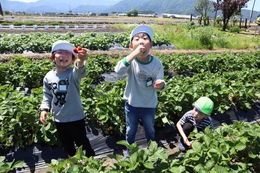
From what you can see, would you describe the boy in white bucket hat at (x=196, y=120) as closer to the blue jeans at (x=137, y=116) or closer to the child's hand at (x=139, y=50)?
the blue jeans at (x=137, y=116)

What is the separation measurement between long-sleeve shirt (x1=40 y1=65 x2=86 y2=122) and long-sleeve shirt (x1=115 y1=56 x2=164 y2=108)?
1.83 feet

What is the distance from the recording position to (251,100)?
4770 mm

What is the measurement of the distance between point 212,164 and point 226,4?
25.0 meters

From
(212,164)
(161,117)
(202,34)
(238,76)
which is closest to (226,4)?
(202,34)

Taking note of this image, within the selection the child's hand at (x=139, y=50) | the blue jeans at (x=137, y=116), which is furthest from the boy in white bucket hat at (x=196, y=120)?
the child's hand at (x=139, y=50)

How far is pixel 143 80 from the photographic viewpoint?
2.64 metres

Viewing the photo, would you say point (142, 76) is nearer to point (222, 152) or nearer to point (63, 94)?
point (63, 94)

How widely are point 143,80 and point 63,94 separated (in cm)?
82

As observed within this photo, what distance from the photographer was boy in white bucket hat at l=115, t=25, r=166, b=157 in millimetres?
2467

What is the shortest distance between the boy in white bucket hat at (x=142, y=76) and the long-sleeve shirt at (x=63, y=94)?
48 cm

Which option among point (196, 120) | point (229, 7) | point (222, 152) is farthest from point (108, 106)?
point (229, 7)

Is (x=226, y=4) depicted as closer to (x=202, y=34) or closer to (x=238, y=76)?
(x=202, y=34)

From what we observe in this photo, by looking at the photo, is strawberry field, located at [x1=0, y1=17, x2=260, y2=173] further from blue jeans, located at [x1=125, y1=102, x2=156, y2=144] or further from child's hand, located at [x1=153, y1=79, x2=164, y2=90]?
child's hand, located at [x1=153, y1=79, x2=164, y2=90]

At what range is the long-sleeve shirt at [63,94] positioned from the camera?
254 cm
